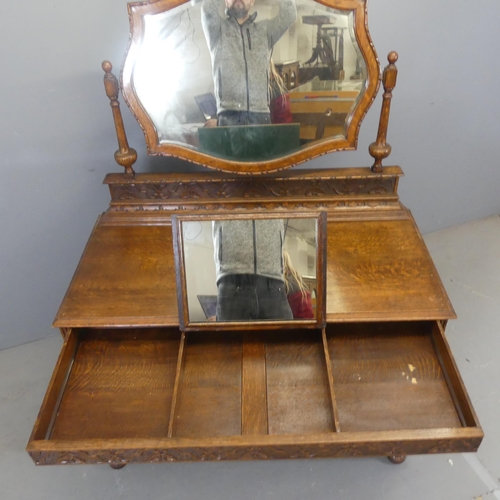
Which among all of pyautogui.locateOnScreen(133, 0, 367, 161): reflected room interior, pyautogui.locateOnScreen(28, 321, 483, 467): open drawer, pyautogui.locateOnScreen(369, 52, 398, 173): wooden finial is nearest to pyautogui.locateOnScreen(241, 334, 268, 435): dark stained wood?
pyautogui.locateOnScreen(28, 321, 483, 467): open drawer

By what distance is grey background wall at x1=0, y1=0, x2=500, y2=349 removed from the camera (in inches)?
48.4

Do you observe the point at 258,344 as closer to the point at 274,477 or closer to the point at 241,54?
the point at 274,477

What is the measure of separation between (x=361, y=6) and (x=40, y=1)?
0.78 metres

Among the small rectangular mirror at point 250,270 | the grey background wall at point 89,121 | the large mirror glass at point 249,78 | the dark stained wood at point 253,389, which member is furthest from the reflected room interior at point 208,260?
the grey background wall at point 89,121

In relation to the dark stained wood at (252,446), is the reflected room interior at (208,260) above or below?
above

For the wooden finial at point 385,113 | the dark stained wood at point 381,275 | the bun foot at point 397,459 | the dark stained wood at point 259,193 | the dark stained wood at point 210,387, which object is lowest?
the bun foot at point 397,459

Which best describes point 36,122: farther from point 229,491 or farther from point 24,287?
point 229,491

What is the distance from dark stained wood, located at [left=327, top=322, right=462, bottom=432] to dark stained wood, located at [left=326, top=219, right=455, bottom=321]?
2.7 inches

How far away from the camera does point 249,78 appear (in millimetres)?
1126

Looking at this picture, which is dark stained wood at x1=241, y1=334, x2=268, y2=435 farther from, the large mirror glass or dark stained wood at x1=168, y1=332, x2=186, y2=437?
the large mirror glass

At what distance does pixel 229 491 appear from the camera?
1.25 meters

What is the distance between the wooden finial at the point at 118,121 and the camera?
1143mm

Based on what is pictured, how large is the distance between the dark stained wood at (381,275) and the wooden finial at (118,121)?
1.87 feet

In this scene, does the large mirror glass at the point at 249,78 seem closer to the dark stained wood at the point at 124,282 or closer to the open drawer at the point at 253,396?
Answer: the dark stained wood at the point at 124,282
